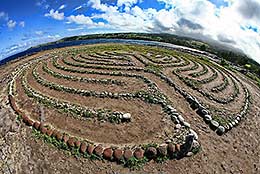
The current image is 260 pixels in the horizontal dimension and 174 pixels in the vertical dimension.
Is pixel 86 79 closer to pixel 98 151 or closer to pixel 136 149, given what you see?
pixel 98 151

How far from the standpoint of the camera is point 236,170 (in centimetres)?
1747

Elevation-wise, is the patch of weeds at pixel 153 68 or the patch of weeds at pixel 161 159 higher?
the patch of weeds at pixel 153 68

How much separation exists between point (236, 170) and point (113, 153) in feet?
24.4

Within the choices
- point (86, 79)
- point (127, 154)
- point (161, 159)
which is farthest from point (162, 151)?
point (86, 79)

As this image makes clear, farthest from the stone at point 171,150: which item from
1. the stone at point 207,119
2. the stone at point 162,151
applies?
the stone at point 207,119

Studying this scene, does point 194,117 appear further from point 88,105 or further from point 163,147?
point 88,105

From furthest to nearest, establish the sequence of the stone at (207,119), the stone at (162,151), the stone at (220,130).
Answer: the stone at (207,119), the stone at (220,130), the stone at (162,151)

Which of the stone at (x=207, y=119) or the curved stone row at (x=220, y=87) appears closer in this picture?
the stone at (x=207, y=119)

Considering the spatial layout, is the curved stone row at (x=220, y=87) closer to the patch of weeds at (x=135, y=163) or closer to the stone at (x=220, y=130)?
the stone at (x=220, y=130)

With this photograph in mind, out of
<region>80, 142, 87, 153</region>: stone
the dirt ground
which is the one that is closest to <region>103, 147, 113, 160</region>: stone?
the dirt ground

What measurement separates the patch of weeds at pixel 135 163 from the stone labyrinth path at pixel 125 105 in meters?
0.14

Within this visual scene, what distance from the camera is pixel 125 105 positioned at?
2238 centimetres

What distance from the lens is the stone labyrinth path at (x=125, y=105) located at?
57.8 feet

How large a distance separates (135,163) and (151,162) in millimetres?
940
